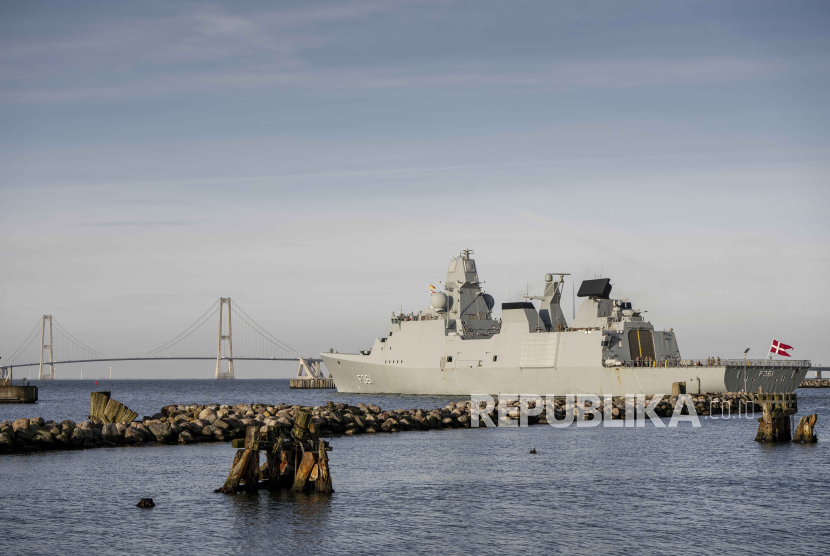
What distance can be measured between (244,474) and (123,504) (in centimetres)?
248

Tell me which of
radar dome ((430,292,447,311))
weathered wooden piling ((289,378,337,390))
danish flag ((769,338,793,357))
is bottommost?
weathered wooden piling ((289,378,337,390))

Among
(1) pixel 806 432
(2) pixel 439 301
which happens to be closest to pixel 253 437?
(1) pixel 806 432

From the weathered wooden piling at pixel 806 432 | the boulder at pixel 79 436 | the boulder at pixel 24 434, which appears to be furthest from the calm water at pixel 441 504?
the weathered wooden piling at pixel 806 432

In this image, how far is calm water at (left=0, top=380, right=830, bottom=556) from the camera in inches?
552

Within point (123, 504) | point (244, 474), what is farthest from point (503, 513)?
point (123, 504)

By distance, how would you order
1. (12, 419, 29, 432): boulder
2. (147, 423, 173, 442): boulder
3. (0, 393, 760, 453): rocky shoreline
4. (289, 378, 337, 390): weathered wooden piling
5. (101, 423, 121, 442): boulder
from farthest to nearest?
(289, 378, 337, 390): weathered wooden piling → (147, 423, 173, 442): boulder → (101, 423, 121, 442): boulder → (0, 393, 760, 453): rocky shoreline → (12, 419, 29, 432): boulder

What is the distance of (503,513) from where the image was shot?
652 inches

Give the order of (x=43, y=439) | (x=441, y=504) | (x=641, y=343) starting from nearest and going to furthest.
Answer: (x=441, y=504) < (x=43, y=439) < (x=641, y=343)

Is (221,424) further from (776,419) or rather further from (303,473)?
(776,419)

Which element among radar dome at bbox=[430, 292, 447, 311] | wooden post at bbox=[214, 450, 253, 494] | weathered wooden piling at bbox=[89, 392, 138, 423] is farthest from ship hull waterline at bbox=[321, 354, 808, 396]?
wooden post at bbox=[214, 450, 253, 494]

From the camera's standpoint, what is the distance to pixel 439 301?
175 feet

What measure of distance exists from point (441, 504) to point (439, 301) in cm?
3591

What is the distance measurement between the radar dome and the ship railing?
12.2 meters

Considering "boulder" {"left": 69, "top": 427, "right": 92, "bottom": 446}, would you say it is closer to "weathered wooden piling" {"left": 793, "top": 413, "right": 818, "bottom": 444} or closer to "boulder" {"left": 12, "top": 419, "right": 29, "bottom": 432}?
"boulder" {"left": 12, "top": 419, "right": 29, "bottom": 432}
